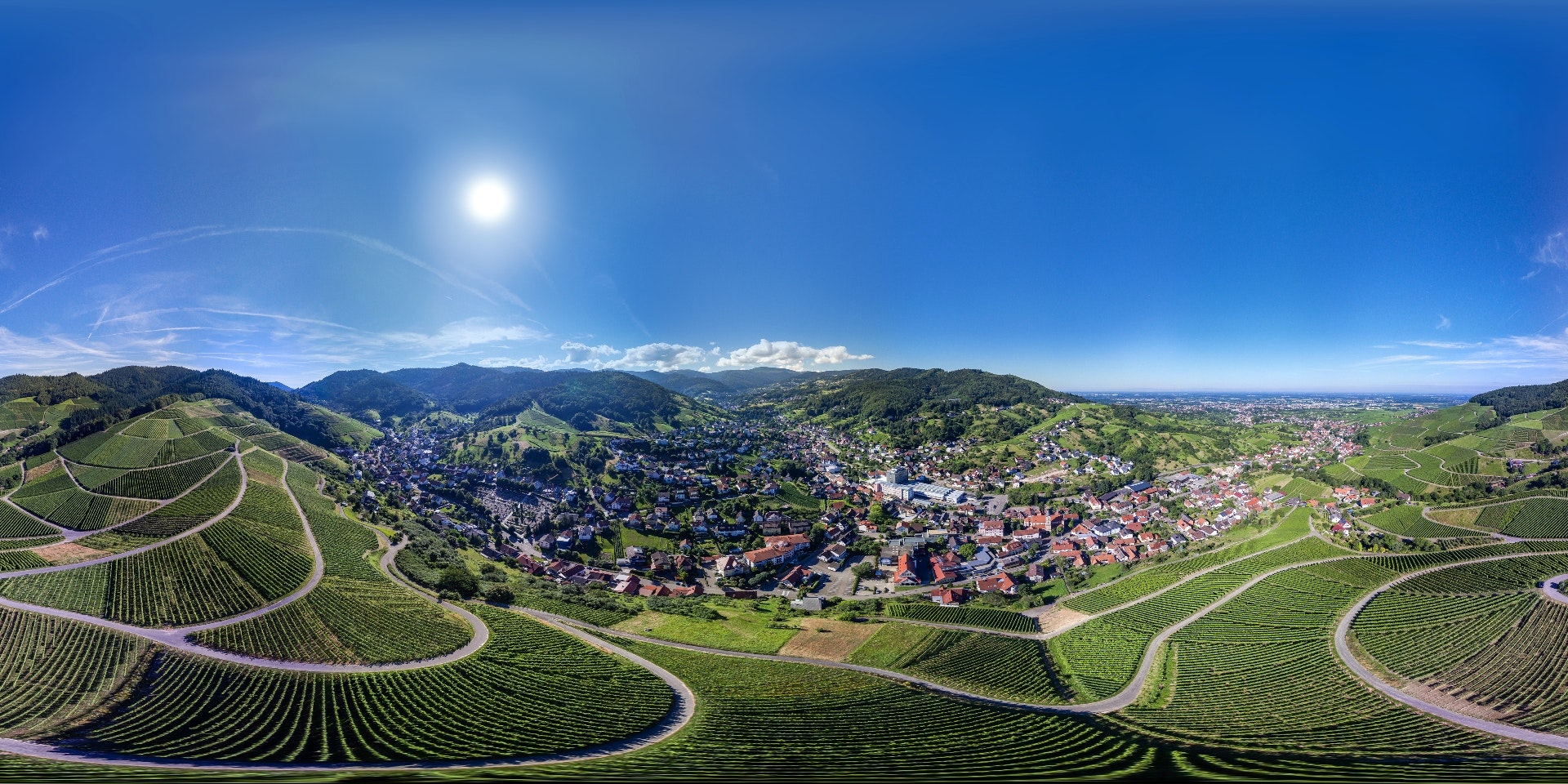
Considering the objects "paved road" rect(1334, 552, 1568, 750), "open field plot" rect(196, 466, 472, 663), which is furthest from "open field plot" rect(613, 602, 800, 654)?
"paved road" rect(1334, 552, 1568, 750)

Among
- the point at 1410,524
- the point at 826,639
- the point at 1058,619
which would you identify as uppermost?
the point at 1410,524

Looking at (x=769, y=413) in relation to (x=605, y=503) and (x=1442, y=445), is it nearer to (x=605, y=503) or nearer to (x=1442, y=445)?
(x=605, y=503)

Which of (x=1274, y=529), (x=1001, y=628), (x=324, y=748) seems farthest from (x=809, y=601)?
(x=1274, y=529)

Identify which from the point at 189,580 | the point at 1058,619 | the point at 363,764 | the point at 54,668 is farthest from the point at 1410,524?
the point at 189,580

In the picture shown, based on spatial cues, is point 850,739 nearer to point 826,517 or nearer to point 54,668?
point 54,668

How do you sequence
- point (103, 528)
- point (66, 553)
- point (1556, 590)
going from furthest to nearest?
point (103, 528) → point (66, 553) → point (1556, 590)

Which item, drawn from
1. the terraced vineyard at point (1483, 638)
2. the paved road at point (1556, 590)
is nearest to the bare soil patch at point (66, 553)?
the terraced vineyard at point (1483, 638)

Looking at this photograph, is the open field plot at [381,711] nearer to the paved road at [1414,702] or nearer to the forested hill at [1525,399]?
the paved road at [1414,702]

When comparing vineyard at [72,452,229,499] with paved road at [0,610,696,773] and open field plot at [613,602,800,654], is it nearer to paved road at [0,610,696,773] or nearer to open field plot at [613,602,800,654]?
paved road at [0,610,696,773]
